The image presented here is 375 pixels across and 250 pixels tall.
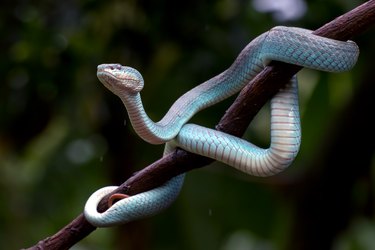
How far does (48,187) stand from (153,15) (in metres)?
1.65

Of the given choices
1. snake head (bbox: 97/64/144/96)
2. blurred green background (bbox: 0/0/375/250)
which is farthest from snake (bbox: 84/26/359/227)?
blurred green background (bbox: 0/0/375/250)

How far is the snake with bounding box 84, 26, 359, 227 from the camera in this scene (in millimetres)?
1979

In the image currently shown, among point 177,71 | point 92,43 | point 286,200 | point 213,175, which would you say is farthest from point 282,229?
point 92,43

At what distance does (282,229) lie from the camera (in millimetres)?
5547

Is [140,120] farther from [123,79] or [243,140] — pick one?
[243,140]

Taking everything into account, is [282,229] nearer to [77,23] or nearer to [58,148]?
[58,148]

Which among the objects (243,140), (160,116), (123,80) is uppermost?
(123,80)

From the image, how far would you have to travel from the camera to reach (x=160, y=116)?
197 inches

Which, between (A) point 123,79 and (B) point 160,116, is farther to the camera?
(B) point 160,116

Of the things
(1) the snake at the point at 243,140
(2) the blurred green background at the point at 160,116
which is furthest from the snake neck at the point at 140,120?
(2) the blurred green background at the point at 160,116

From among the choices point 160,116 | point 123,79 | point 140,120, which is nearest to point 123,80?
point 123,79

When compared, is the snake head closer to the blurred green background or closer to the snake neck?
the snake neck

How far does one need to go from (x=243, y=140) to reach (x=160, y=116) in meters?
2.97

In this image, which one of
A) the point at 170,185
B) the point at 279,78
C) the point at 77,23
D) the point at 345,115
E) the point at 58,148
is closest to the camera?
the point at 279,78
